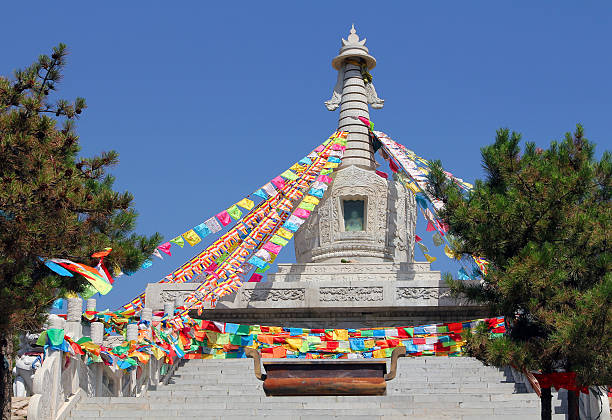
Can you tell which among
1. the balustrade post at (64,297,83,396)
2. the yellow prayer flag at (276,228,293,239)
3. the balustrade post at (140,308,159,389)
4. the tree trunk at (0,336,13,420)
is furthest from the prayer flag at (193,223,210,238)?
the tree trunk at (0,336,13,420)

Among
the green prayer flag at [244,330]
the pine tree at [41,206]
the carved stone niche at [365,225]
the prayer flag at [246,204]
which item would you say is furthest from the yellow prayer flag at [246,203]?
the pine tree at [41,206]

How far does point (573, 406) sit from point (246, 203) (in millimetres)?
14976

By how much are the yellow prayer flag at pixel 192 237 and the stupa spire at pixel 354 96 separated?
6.02m

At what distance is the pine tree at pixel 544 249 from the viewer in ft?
43.1

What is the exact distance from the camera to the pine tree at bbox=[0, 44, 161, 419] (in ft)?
40.2

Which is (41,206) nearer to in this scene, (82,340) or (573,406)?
(82,340)

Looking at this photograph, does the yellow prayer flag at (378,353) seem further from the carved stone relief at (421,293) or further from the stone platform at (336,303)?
the carved stone relief at (421,293)

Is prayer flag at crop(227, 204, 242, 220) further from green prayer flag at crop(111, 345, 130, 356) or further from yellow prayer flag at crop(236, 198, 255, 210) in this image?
green prayer flag at crop(111, 345, 130, 356)

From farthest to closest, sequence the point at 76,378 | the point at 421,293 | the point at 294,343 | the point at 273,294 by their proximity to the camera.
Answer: the point at 273,294 → the point at 421,293 → the point at 294,343 → the point at 76,378

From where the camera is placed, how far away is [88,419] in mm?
14258

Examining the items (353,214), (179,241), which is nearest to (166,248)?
(179,241)

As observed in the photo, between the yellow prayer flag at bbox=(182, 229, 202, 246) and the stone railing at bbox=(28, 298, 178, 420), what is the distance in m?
6.71

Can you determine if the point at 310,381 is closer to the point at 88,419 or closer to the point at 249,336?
the point at 88,419

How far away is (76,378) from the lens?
15195mm
